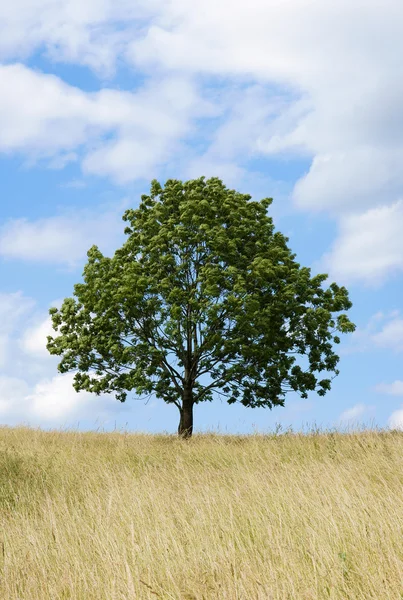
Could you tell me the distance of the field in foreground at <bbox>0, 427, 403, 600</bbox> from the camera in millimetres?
6430

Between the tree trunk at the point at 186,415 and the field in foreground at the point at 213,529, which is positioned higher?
the tree trunk at the point at 186,415

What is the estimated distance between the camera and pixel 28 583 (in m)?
7.32

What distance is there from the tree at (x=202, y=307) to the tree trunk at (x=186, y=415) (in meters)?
0.04

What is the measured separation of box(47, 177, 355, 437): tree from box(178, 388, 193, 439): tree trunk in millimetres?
40

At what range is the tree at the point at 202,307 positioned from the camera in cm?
2159

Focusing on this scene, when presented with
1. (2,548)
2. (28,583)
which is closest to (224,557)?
(28,583)

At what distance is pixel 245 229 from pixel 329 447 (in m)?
9.28

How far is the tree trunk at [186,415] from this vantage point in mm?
23406

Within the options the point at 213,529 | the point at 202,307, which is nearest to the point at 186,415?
the point at 202,307

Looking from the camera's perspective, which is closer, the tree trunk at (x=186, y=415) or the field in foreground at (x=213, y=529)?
the field in foreground at (x=213, y=529)

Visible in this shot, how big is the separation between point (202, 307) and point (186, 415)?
17.0 feet

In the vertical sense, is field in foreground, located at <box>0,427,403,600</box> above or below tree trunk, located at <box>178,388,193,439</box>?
below

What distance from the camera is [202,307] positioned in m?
20.7

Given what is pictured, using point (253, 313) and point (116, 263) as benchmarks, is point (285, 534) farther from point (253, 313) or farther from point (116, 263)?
point (116, 263)
